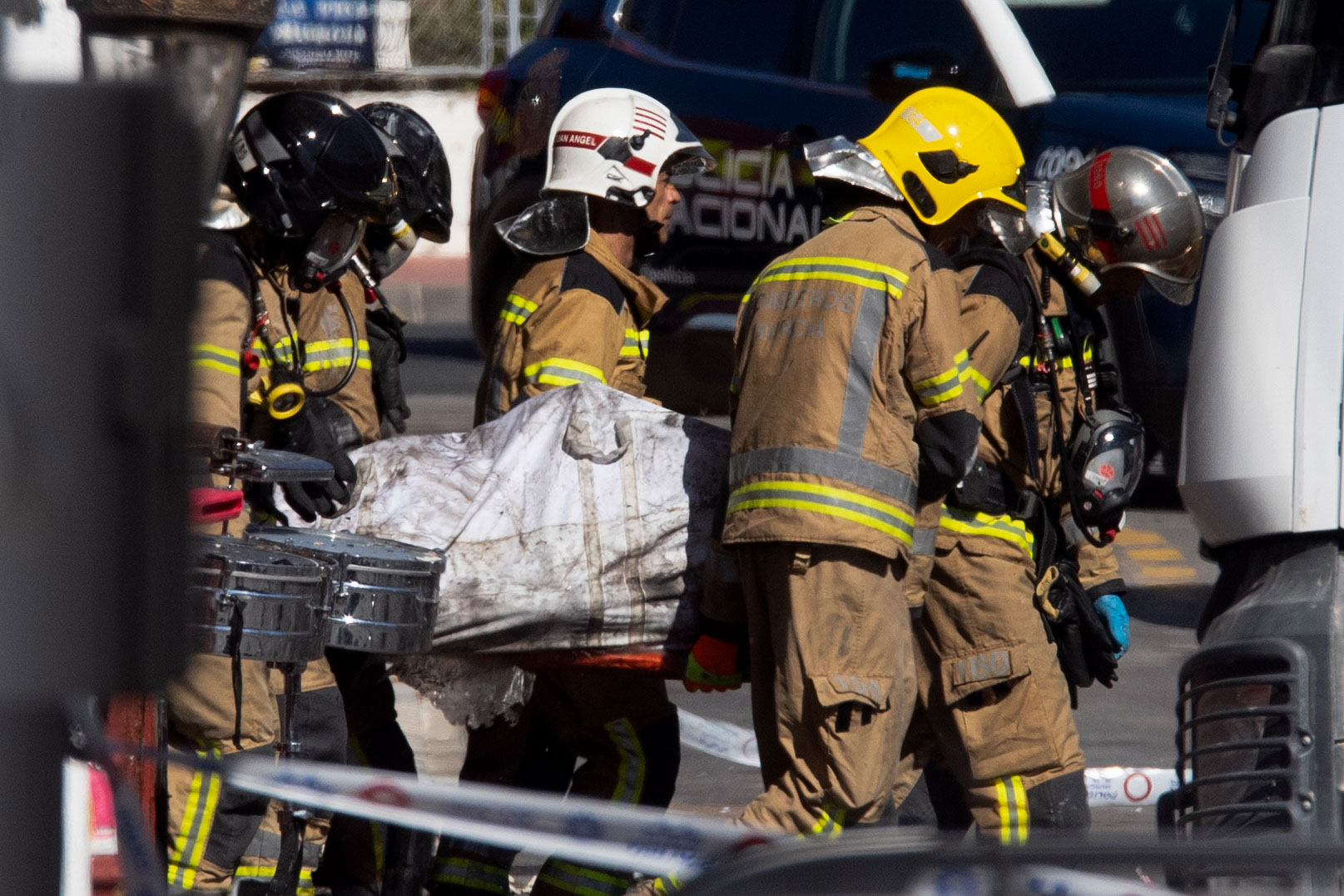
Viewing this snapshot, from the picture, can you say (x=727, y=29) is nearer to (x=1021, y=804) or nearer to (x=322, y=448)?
(x=322, y=448)

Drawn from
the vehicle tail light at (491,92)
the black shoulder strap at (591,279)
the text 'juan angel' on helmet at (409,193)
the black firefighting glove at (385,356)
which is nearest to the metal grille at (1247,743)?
the black shoulder strap at (591,279)

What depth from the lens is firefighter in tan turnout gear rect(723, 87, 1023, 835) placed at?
3.37 m

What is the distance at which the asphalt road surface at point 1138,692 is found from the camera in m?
5.01

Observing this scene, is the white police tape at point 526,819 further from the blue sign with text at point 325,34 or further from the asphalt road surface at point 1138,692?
the blue sign with text at point 325,34

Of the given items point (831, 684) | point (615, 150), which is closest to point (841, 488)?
point (831, 684)

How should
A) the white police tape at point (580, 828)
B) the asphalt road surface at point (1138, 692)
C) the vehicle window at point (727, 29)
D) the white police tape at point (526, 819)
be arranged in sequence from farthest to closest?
the vehicle window at point (727, 29) < the asphalt road surface at point (1138, 692) < the white police tape at point (526, 819) < the white police tape at point (580, 828)

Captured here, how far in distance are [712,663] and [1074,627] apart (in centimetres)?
91

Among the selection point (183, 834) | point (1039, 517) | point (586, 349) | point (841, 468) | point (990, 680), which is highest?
point (586, 349)

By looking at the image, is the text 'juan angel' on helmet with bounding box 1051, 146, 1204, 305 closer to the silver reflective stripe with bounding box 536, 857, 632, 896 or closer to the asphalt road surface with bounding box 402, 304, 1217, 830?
the asphalt road surface with bounding box 402, 304, 1217, 830

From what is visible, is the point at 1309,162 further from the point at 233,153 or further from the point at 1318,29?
the point at 233,153

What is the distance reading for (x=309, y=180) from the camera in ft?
13.0

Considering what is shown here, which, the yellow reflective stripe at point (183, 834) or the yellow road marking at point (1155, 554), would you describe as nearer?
the yellow reflective stripe at point (183, 834)

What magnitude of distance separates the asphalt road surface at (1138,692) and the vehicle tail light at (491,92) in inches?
77.5

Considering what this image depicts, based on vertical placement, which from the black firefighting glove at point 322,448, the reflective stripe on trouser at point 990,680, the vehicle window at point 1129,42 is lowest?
the reflective stripe on trouser at point 990,680
